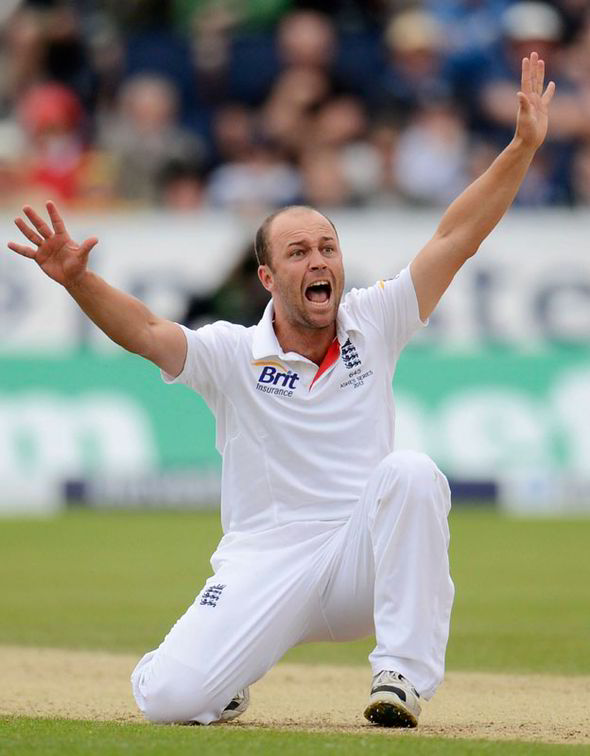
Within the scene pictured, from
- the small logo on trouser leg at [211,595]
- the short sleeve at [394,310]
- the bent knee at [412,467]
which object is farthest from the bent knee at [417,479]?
the small logo on trouser leg at [211,595]

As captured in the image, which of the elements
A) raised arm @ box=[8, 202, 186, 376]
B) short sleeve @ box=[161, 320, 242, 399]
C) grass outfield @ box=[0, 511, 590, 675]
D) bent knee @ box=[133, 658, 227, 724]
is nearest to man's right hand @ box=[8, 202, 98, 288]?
raised arm @ box=[8, 202, 186, 376]

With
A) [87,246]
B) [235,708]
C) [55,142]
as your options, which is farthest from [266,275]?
[55,142]

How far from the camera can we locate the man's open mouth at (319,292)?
667cm

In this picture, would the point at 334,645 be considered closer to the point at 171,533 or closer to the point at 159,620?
the point at 159,620

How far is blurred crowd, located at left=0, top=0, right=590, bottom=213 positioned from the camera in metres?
17.5

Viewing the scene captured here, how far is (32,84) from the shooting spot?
1933cm

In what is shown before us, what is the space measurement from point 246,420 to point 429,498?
0.91 meters

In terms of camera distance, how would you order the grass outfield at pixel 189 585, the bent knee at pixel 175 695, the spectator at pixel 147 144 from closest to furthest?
the bent knee at pixel 175 695, the grass outfield at pixel 189 585, the spectator at pixel 147 144

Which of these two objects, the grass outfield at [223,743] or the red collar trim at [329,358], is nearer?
the grass outfield at [223,743]

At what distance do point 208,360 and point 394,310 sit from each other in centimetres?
78

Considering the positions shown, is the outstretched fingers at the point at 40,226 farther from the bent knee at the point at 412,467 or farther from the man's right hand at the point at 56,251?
the bent knee at the point at 412,467

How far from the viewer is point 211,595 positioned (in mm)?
6520

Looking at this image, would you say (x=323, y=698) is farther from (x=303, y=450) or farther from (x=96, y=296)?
(x=96, y=296)

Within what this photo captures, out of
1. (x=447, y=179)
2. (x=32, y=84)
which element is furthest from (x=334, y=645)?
(x=32, y=84)
